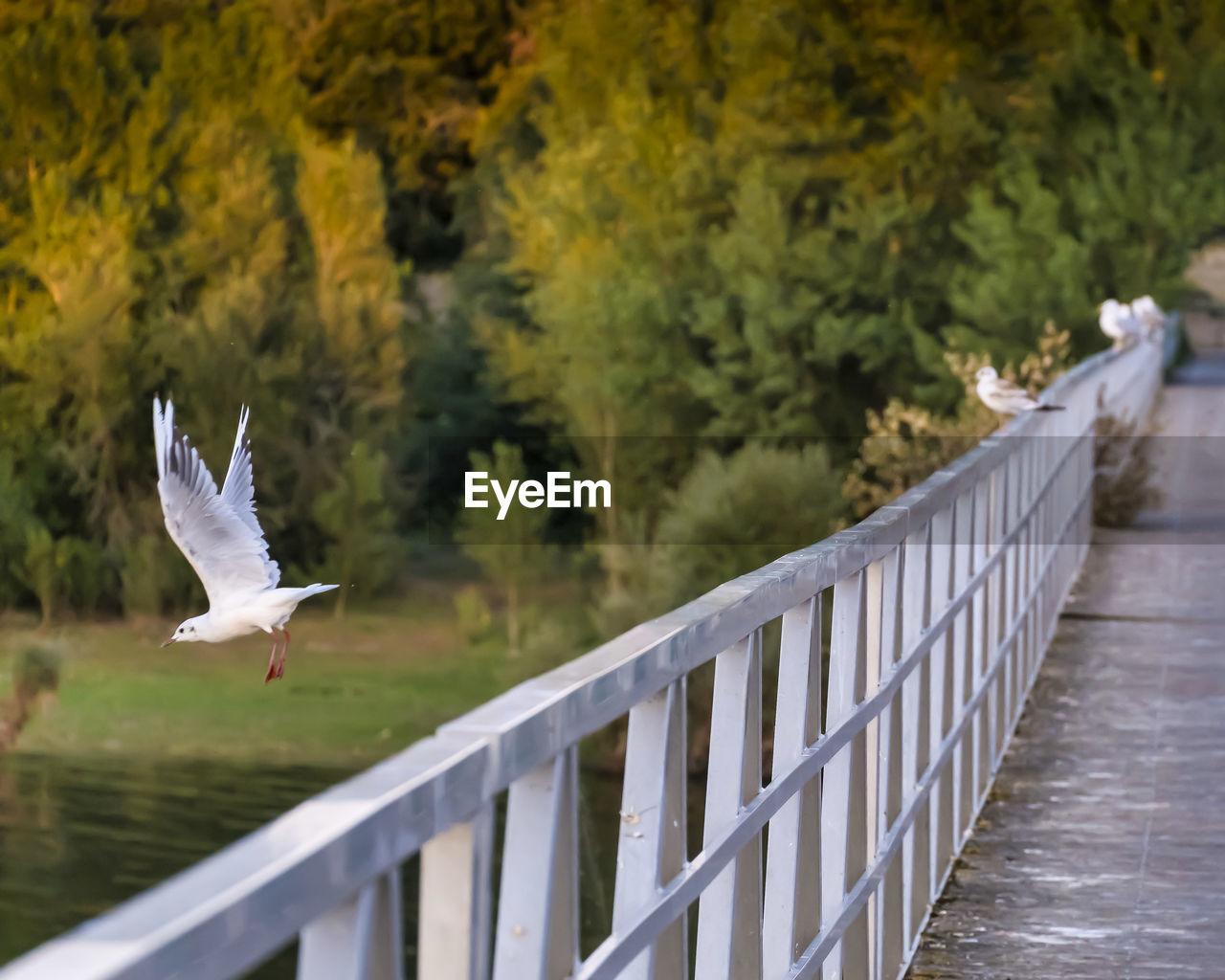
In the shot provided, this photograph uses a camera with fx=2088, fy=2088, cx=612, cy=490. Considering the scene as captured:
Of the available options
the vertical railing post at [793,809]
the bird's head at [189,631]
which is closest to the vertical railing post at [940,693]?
the vertical railing post at [793,809]

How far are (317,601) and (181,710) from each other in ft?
27.0

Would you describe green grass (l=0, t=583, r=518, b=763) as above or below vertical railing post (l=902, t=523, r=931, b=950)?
below

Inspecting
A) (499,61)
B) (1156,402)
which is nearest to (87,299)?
(499,61)

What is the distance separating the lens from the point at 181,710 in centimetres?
4138

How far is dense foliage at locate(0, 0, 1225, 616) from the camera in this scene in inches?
1407

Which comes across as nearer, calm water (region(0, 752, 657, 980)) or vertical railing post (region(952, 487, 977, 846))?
vertical railing post (region(952, 487, 977, 846))

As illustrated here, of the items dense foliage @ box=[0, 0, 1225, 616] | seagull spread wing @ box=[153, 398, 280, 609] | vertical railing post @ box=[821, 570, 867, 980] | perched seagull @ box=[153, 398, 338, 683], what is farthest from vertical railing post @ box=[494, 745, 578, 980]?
dense foliage @ box=[0, 0, 1225, 616]

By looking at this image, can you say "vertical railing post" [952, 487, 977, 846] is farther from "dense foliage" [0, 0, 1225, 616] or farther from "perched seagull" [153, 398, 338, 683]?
"dense foliage" [0, 0, 1225, 616]

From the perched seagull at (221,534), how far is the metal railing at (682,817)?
209 centimetres

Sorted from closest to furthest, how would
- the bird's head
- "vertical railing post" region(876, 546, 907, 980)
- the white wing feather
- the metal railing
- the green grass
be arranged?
the metal railing < "vertical railing post" region(876, 546, 907, 980) < the bird's head < the white wing feather < the green grass

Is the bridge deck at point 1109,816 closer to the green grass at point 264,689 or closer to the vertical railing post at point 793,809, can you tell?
the vertical railing post at point 793,809

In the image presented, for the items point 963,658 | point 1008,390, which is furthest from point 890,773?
point 1008,390

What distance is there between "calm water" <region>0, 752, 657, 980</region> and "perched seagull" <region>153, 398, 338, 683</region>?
17947 mm

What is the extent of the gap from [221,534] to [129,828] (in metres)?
27.4
